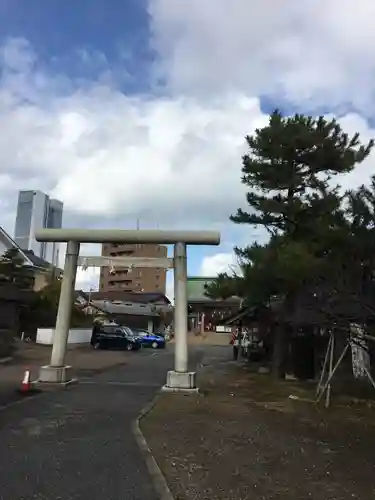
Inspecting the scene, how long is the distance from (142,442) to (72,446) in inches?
42.4

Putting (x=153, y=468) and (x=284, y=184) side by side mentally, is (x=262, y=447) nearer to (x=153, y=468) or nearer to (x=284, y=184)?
(x=153, y=468)

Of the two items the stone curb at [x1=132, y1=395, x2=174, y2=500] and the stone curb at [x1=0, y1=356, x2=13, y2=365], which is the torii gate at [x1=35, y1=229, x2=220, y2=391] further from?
the stone curb at [x1=0, y1=356, x2=13, y2=365]

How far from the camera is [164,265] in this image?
16.8m

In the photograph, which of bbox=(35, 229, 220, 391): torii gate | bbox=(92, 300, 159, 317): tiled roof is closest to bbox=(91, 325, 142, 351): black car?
bbox=(92, 300, 159, 317): tiled roof

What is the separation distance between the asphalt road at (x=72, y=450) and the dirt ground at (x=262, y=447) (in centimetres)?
49

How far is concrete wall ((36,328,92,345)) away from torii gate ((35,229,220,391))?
781 inches

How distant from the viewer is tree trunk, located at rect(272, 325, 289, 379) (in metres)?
22.0

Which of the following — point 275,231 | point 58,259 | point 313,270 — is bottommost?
point 313,270

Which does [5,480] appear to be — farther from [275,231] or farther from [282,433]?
[275,231]

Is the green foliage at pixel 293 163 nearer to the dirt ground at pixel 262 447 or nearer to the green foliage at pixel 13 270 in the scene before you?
the dirt ground at pixel 262 447

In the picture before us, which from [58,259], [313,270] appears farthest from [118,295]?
[313,270]

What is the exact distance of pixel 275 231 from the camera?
20.3 metres

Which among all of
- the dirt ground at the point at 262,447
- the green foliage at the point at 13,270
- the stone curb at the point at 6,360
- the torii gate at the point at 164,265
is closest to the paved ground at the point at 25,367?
the stone curb at the point at 6,360

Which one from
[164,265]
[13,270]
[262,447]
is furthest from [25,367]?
[262,447]
